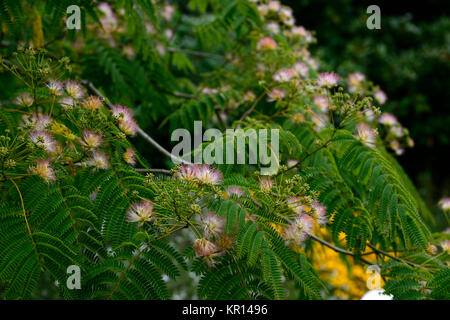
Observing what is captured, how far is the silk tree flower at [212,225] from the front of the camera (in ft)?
6.36

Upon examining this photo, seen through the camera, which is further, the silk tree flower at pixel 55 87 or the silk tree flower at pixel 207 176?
the silk tree flower at pixel 55 87

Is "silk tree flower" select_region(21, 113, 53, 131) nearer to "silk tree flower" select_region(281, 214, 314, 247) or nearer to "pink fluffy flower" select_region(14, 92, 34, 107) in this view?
"pink fluffy flower" select_region(14, 92, 34, 107)

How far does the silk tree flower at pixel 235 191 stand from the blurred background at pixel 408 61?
8507 mm

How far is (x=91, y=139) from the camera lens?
2084mm

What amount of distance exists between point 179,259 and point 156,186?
34 centimetres

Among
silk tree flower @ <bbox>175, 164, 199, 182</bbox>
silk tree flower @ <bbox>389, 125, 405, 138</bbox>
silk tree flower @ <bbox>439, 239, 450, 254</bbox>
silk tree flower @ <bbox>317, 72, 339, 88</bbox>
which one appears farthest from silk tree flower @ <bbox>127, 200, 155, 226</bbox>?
silk tree flower @ <bbox>389, 125, 405, 138</bbox>

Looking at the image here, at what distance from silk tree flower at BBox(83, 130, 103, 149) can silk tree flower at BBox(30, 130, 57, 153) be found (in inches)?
6.0

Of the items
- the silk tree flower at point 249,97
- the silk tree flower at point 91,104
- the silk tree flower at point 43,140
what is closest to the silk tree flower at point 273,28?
the silk tree flower at point 249,97

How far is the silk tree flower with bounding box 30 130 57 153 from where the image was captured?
2.03 metres

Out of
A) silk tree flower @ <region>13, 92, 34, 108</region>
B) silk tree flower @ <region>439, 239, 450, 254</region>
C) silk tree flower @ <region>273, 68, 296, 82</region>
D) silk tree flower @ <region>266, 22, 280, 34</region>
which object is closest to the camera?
silk tree flower @ <region>13, 92, 34, 108</region>

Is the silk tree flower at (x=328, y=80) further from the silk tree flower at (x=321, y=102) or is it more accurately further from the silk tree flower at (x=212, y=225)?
the silk tree flower at (x=212, y=225)

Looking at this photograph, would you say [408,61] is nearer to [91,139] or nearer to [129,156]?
[129,156]

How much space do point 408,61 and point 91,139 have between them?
393 inches

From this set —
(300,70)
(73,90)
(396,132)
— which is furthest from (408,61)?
(73,90)
